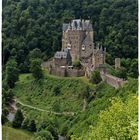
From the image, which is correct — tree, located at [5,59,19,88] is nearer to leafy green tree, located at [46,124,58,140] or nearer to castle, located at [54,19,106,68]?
castle, located at [54,19,106,68]

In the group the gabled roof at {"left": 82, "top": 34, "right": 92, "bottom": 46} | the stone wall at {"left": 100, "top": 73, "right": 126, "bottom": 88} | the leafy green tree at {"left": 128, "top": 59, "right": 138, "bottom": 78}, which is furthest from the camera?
the gabled roof at {"left": 82, "top": 34, "right": 92, "bottom": 46}

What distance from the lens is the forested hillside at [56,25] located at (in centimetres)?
4191

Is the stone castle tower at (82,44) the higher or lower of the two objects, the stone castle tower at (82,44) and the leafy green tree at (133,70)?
the higher

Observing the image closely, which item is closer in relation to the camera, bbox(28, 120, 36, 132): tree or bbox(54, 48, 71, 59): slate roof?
bbox(28, 120, 36, 132): tree

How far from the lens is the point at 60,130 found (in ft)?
85.6

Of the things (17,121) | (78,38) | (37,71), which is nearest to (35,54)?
(78,38)

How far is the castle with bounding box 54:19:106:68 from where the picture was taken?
115 ft

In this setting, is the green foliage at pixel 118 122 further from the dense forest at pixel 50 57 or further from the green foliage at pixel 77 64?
the green foliage at pixel 77 64

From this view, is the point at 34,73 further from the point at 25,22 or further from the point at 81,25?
the point at 25,22

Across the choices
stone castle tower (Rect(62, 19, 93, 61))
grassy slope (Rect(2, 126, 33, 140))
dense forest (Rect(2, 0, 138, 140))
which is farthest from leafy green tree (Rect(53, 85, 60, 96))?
grassy slope (Rect(2, 126, 33, 140))

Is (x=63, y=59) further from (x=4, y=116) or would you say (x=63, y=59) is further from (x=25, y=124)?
(x=25, y=124)

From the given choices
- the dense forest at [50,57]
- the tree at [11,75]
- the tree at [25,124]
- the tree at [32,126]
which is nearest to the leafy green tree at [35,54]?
the dense forest at [50,57]

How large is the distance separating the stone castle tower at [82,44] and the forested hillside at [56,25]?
106 inches

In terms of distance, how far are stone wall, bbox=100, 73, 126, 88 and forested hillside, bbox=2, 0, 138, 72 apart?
7.33 m
